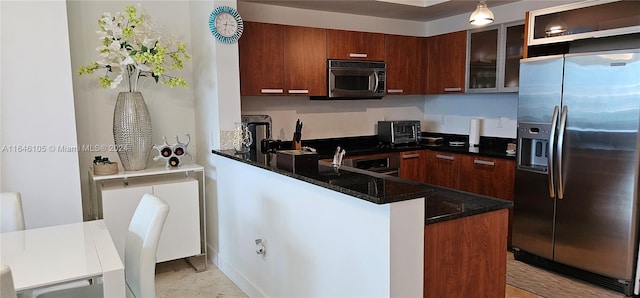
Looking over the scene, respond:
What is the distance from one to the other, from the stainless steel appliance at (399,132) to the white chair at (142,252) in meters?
2.91

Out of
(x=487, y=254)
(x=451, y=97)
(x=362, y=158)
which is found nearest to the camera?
(x=487, y=254)

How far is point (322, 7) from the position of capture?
412 cm

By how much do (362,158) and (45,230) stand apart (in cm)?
261

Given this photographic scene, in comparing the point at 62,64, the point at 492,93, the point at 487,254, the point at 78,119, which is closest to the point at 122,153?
the point at 78,119

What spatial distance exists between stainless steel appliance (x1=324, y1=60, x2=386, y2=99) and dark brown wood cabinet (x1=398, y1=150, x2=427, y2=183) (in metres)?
0.67

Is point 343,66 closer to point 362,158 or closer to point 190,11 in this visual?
point 362,158

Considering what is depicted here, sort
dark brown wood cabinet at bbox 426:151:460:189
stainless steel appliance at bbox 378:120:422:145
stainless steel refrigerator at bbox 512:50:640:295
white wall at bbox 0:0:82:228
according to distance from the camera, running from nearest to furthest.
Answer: white wall at bbox 0:0:82:228 → stainless steel refrigerator at bbox 512:50:640:295 → dark brown wood cabinet at bbox 426:151:460:189 → stainless steel appliance at bbox 378:120:422:145

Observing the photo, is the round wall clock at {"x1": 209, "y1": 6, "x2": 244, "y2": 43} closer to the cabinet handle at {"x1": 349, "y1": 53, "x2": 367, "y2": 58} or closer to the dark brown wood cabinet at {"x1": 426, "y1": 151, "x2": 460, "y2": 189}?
the cabinet handle at {"x1": 349, "y1": 53, "x2": 367, "y2": 58}

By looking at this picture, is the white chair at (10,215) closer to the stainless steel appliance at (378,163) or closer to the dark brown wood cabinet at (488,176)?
the stainless steel appliance at (378,163)

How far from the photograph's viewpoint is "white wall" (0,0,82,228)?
8.98ft

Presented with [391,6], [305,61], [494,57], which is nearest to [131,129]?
[305,61]

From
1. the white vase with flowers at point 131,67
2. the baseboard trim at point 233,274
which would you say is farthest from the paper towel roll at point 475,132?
the white vase with flowers at point 131,67

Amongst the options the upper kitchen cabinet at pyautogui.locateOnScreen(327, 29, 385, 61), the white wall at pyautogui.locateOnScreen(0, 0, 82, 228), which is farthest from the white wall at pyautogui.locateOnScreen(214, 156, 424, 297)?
the upper kitchen cabinet at pyautogui.locateOnScreen(327, 29, 385, 61)

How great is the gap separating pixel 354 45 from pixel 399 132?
104 centimetres
